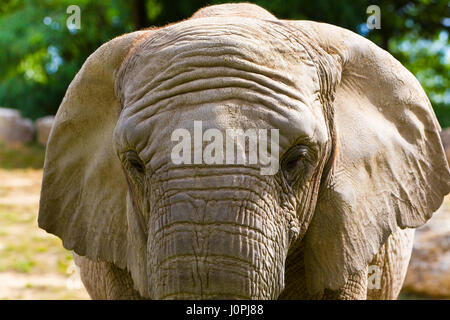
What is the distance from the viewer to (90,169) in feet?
10.4

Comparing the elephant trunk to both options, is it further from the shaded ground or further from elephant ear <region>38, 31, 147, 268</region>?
the shaded ground

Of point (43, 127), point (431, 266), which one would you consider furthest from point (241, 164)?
point (43, 127)

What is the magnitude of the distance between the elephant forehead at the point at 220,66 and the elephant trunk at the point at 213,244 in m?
0.34

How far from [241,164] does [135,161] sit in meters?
0.46

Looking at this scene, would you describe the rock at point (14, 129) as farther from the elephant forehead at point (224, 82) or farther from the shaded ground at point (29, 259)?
the elephant forehead at point (224, 82)

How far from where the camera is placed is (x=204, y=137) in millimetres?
2307

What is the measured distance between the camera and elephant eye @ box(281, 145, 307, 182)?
8.17ft

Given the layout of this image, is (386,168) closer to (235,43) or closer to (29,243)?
(235,43)

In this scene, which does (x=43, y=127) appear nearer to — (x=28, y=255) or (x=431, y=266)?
(x=28, y=255)

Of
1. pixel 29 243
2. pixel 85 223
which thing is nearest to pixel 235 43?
pixel 85 223

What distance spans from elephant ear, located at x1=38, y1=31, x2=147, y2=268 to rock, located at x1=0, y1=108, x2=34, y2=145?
47.5 feet

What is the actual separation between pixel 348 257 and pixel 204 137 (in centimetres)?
91

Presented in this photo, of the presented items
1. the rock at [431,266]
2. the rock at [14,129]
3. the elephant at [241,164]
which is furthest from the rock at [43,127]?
the elephant at [241,164]

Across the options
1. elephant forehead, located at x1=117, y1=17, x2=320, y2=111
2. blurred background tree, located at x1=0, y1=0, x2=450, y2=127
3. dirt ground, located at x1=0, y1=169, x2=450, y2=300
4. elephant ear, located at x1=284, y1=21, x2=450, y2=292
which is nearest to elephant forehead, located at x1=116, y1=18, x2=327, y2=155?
elephant forehead, located at x1=117, y1=17, x2=320, y2=111
